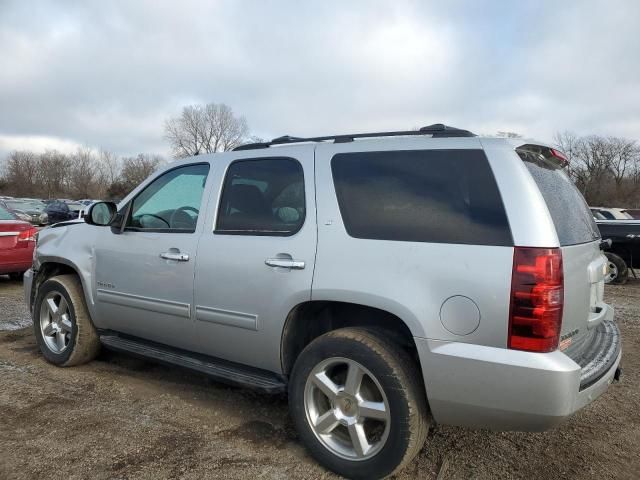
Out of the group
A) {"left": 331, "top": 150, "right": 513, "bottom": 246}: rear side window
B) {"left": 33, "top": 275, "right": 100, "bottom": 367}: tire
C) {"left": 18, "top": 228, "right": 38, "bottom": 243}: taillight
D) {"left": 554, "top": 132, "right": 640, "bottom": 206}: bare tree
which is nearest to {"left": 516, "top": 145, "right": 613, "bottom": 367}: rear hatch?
{"left": 331, "top": 150, "right": 513, "bottom": 246}: rear side window

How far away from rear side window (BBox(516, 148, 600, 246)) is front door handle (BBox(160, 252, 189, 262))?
218 cm

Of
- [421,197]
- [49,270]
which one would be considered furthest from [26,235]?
[421,197]

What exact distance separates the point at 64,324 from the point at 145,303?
1.22 meters

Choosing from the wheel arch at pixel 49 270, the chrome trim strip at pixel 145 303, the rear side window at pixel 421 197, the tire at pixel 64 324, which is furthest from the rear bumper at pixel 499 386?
the wheel arch at pixel 49 270

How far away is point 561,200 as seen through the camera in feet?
9.07

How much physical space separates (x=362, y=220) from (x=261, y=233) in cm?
70

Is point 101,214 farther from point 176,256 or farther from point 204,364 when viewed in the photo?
point 204,364

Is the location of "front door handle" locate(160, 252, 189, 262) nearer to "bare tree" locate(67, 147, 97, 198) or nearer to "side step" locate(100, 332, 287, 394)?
"side step" locate(100, 332, 287, 394)

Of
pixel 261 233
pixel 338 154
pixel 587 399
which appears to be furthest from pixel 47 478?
pixel 587 399

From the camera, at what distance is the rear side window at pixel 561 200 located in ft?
8.35

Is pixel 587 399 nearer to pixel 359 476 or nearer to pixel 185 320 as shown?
pixel 359 476

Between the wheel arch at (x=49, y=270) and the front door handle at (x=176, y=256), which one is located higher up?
the front door handle at (x=176, y=256)

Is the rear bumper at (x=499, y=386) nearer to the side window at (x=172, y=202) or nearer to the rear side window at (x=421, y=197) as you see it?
the rear side window at (x=421, y=197)

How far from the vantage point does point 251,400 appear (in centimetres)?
379
